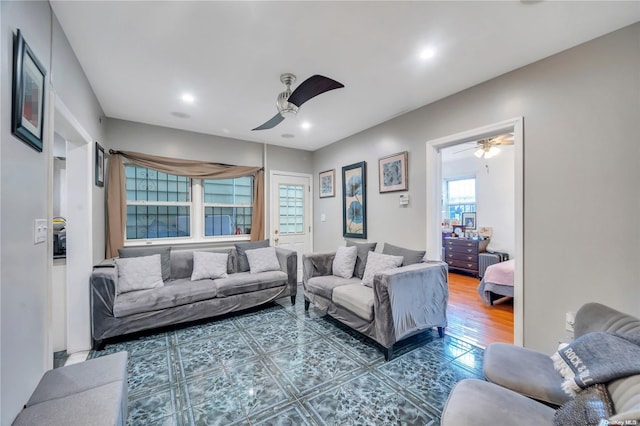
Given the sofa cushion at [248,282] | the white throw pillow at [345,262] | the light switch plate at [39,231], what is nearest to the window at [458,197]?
the white throw pillow at [345,262]

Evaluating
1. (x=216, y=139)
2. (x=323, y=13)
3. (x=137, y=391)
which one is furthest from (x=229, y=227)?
(x=323, y=13)

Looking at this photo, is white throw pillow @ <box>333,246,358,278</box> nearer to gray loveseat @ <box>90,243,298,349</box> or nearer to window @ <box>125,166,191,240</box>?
gray loveseat @ <box>90,243,298,349</box>

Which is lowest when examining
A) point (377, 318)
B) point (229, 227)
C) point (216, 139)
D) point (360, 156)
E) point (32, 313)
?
point (377, 318)

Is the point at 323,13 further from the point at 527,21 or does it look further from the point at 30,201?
the point at 30,201

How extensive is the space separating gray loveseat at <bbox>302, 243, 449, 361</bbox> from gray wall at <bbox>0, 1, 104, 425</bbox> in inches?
86.6

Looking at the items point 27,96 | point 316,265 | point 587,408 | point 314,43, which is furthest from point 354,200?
point 27,96

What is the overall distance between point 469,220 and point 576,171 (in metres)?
4.19

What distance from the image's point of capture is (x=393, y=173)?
346 centimetres

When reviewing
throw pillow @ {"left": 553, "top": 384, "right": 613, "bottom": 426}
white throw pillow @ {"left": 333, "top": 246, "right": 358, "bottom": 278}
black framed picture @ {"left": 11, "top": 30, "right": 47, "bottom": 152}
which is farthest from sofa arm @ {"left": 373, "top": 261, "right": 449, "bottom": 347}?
black framed picture @ {"left": 11, "top": 30, "right": 47, "bottom": 152}

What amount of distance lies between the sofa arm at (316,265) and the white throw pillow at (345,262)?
0.11 metres

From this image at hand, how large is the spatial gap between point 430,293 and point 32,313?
2873mm

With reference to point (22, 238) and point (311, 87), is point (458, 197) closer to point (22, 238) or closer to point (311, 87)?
point (311, 87)

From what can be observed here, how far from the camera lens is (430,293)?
258 centimetres

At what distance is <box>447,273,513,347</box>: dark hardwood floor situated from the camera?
106 inches
